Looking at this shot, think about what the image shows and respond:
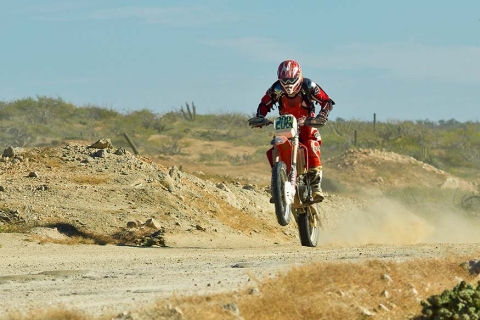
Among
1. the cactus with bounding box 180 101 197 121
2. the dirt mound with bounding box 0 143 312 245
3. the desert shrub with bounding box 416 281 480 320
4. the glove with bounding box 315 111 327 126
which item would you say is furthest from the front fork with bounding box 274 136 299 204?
the cactus with bounding box 180 101 197 121

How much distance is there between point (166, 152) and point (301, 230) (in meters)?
34.3

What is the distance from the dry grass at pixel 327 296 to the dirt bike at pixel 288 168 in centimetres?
304

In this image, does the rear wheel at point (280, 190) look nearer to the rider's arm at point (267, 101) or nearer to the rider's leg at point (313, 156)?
the rider's leg at point (313, 156)

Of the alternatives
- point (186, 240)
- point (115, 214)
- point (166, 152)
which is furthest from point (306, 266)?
point (166, 152)

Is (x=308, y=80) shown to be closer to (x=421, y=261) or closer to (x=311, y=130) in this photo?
(x=311, y=130)

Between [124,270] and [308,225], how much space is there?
14.7 ft

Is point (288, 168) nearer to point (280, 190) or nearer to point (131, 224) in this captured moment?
point (280, 190)

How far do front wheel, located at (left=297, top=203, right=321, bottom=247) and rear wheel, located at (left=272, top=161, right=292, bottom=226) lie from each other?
1.62m

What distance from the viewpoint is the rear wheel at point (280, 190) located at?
12227 millimetres

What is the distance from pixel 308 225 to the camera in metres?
14.3

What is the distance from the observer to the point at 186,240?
16.2 m

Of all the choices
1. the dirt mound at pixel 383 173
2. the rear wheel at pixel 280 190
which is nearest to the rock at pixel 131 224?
the rear wheel at pixel 280 190

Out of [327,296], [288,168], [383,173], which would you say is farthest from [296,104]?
[383,173]

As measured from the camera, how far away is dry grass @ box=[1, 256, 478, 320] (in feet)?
22.8
